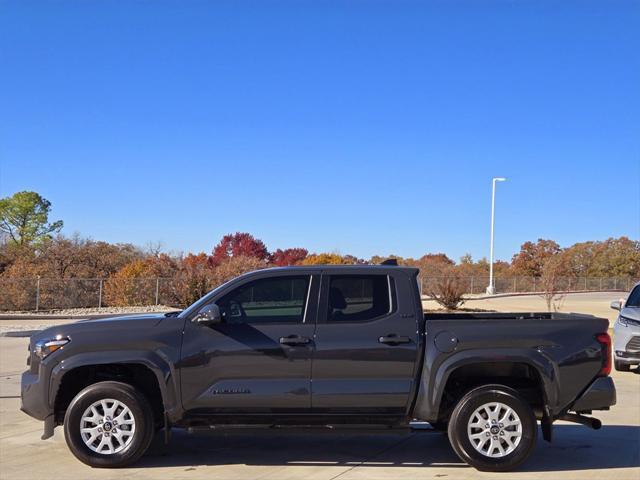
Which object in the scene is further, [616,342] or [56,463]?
[616,342]

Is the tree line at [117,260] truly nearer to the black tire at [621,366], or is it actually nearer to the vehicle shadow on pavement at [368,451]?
the black tire at [621,366]

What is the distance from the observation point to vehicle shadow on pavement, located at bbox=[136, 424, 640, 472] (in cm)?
678

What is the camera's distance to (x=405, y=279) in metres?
6.85

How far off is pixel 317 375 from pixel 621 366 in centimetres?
946

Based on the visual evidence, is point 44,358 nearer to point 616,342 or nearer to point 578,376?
point 578,376

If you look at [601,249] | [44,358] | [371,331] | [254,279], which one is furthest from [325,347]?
[601,249]

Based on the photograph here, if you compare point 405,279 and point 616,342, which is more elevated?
point 405,279

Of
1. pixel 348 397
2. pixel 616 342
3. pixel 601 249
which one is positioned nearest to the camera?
pixel 348 397

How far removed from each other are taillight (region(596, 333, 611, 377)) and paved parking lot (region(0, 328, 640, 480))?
0.94 meters

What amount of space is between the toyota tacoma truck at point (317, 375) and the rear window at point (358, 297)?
5 cm

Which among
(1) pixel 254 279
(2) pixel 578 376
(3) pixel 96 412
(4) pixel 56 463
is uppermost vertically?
(1) pixel 254 279

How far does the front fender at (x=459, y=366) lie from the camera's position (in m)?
6.46

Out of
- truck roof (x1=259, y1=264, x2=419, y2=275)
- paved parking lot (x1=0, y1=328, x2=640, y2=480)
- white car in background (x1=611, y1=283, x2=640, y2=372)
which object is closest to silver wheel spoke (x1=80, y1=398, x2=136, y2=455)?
paved parking lot (x1=0, y1=328, x2=640, y2=480)

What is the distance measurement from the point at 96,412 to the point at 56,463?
2.55 ft
